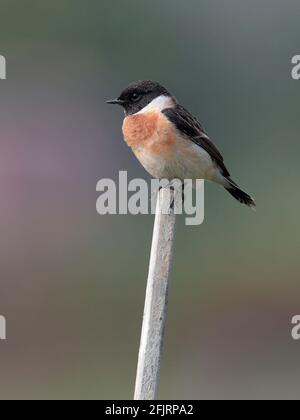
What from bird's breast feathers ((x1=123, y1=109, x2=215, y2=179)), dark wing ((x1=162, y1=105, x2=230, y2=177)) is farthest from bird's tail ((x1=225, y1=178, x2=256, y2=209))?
bird's breast feathers ((x1=123, y1=109, x2=215, y2=179))

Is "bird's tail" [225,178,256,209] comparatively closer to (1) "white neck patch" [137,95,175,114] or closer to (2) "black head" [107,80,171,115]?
(1) "white neck patch" [137,95,175,114]

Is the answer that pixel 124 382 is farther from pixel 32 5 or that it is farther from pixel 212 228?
pixel 32 5

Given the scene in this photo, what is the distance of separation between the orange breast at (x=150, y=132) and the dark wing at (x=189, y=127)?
0.20ft

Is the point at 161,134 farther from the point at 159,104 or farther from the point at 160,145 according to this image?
the point at 159,104

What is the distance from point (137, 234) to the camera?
48.6 ft

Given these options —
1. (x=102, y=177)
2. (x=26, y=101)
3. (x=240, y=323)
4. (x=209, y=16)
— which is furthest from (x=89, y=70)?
(x=240, y=323)

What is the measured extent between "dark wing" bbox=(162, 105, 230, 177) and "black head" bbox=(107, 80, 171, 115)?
0.12 meters

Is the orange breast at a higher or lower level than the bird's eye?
lower

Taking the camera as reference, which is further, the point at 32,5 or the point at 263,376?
the point at 32,5

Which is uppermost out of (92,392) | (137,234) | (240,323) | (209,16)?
(209,16)

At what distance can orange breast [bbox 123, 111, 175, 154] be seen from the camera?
23.1 ft

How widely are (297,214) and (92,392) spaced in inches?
255

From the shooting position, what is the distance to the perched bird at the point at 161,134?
7070mm

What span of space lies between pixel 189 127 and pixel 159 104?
0.24 metres
